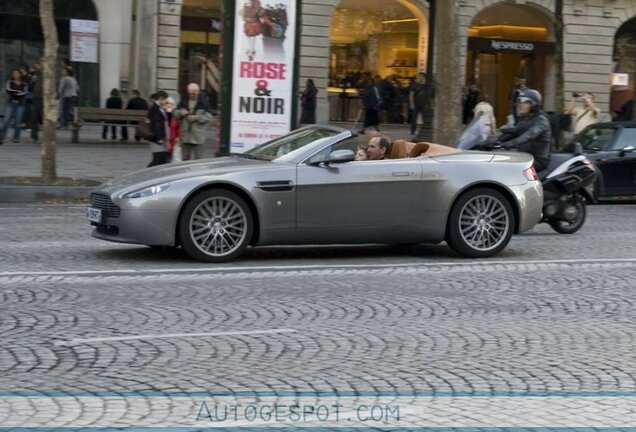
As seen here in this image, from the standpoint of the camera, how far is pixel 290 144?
11.3 meters

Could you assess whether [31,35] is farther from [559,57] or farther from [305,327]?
[305,327]

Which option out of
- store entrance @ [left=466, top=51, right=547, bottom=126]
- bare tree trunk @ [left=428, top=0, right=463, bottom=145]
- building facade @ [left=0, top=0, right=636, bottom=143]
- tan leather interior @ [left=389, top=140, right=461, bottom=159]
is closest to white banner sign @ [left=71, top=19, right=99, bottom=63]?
building facade @ [left=0, top=0, right=636, bottom=143]

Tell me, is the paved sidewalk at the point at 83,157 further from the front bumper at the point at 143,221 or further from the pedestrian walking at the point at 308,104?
the front bumper at the point at 143,221

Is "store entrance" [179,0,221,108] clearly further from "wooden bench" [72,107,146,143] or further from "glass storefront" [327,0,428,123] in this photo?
"wooden bench" [72,107,146,143]

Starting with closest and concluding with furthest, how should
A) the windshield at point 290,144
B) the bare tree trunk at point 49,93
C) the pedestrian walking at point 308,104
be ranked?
the windshield at point 290,144 < the bare tree trunk at point 49,93 < the pedestrian walking at point 308,104

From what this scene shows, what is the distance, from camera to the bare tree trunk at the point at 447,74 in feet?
73.5

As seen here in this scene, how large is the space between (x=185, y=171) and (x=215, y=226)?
0.60m

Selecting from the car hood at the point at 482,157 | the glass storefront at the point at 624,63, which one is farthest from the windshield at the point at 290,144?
the glass storefront at the point at 624,63

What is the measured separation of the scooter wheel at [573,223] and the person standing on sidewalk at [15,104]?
47.7ft

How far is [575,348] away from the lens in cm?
723

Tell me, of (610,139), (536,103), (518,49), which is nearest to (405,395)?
(536,103)

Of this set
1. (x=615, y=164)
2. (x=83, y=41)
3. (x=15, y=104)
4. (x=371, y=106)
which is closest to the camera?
(x=615, y=164)

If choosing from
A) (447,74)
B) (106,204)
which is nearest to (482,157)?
(106,204)

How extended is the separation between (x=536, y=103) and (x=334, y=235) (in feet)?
15.9
